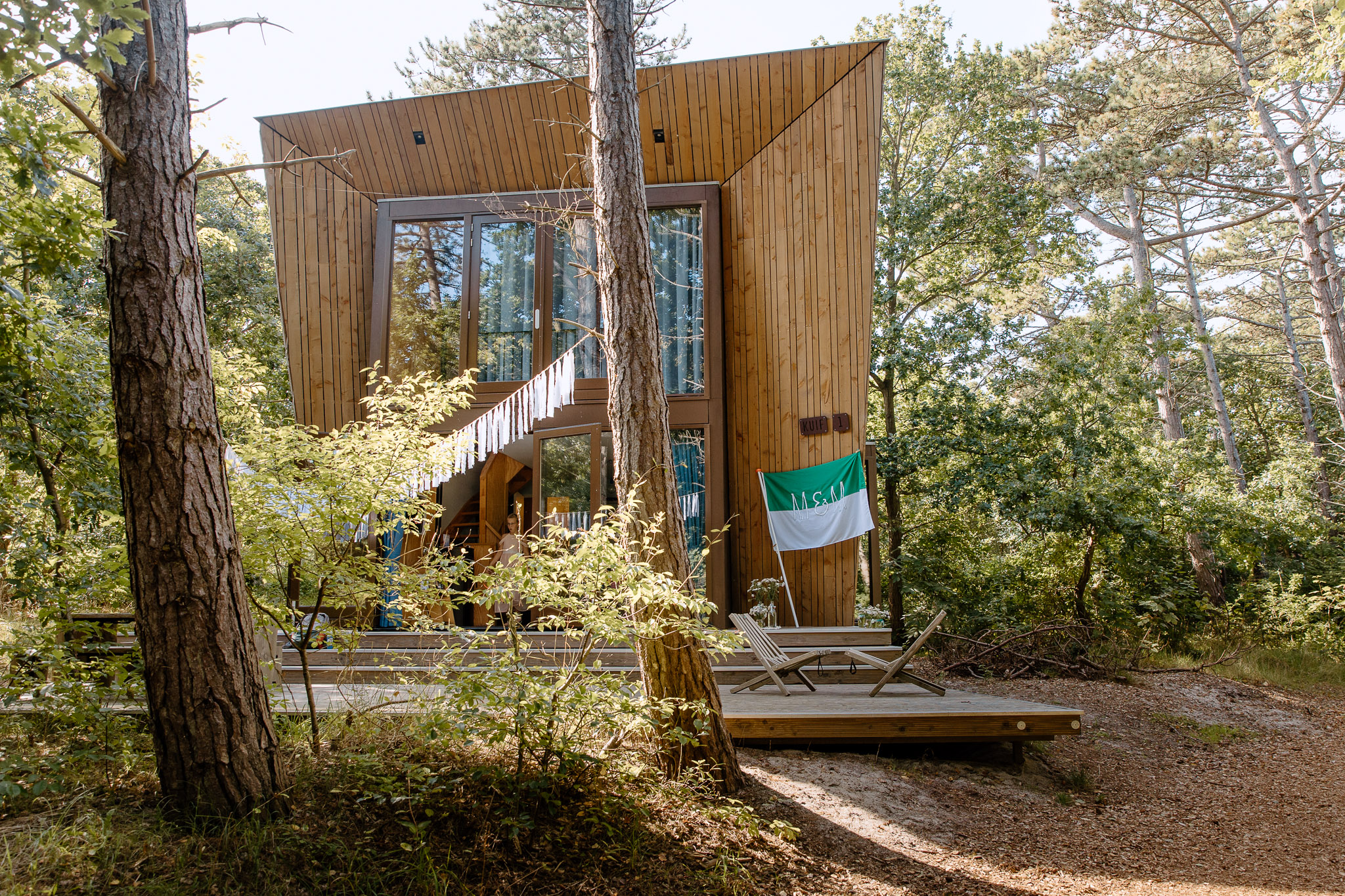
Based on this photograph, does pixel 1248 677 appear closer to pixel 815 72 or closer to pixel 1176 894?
pixel 1176 894

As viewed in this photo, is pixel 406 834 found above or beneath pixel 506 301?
beneath

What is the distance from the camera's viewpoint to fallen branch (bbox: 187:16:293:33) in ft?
10.6

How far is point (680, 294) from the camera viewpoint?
8.53 meters

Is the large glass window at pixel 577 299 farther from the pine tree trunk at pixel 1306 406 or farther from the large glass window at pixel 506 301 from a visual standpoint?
the pine tree trunk at pixel 1306 406

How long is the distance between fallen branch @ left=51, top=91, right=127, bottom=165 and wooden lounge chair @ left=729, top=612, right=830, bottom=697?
4.59 meters

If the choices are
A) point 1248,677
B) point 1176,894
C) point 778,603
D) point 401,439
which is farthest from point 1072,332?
point 401,439

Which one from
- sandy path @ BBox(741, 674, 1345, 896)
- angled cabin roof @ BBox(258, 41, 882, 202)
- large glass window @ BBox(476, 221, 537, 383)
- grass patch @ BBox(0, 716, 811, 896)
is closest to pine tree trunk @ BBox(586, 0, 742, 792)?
grass patch @ BBox(0, 716, 811, 896)

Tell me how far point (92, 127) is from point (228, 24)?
905mm

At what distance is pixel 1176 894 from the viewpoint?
3471 mm

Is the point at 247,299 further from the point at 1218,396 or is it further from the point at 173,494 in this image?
the point at 1218,396

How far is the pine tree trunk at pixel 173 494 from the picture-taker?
279cm

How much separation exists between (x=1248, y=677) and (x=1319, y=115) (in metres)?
6.63

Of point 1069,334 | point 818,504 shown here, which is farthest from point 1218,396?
point 818,504

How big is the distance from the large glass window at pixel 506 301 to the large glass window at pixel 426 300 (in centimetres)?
26
